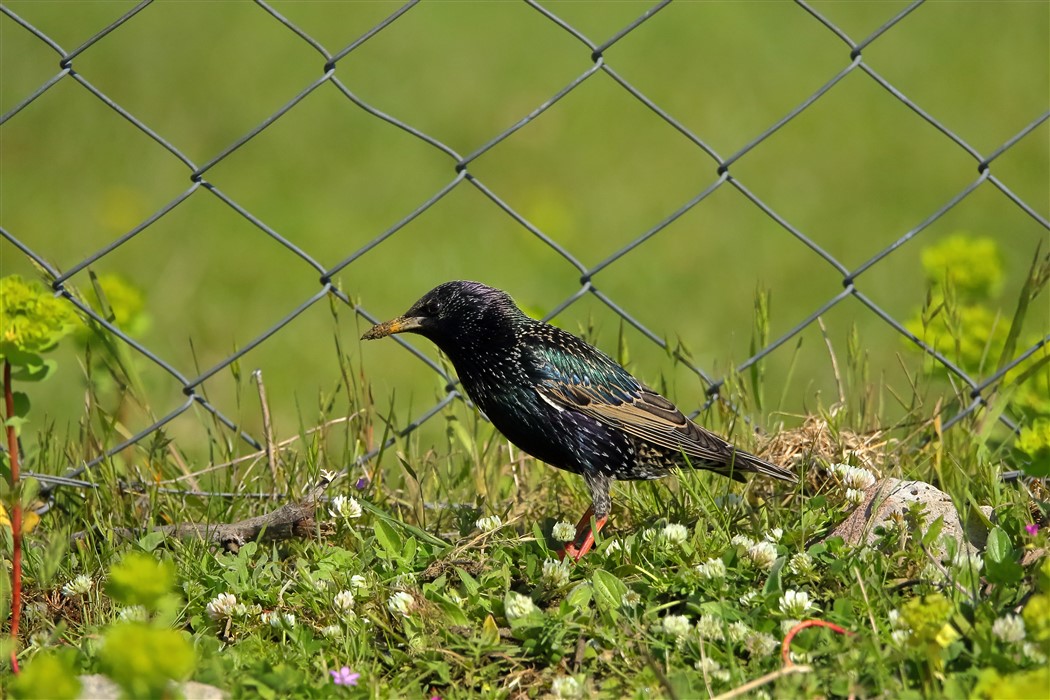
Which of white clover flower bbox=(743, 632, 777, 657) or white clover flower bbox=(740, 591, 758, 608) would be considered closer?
white clover flower bbox=(743, 632, 777, 657)

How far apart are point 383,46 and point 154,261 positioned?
2.52m

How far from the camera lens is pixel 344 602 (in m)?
3.11

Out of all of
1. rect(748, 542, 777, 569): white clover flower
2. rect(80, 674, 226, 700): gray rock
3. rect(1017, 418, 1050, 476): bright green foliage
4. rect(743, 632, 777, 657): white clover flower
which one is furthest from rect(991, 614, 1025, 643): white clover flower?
rect(80, 674, 226, 700): gray rock

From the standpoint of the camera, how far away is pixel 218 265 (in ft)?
22.3

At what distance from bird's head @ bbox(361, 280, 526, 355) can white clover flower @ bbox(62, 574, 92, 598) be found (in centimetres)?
104

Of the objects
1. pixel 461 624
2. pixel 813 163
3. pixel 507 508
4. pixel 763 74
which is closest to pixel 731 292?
pixel 813 163

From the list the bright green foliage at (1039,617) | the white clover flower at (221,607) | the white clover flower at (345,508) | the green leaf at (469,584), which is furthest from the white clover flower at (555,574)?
the bright green foliage at (1039,617)

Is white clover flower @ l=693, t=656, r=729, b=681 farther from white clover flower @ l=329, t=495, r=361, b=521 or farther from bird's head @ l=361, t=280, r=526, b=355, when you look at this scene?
bird's head @ l=361, t=280, r=526, b=355

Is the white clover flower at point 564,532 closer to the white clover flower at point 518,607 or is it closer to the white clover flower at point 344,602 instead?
the white clover flower at point 518,607

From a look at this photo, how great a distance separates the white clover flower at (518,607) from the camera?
297 centimetres

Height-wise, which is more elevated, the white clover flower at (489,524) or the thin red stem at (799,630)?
the white clover flower at (489,524)

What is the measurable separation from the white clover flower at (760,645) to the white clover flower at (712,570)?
203 mm

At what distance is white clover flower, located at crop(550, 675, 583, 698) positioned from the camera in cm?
278

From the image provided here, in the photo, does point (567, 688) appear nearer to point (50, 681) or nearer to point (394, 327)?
point (50, 681)
